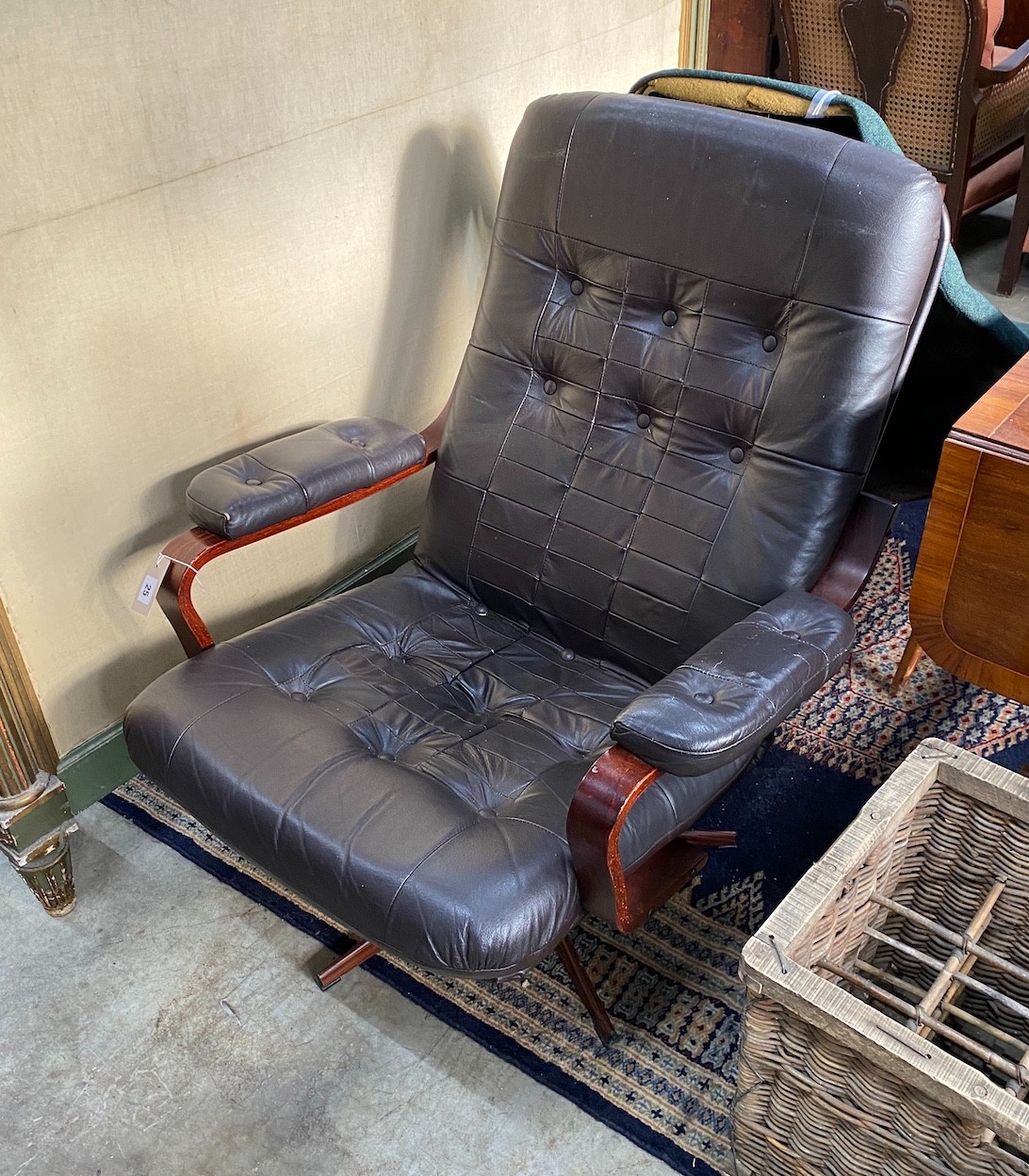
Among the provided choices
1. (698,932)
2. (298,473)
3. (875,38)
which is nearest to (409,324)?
(298,473)

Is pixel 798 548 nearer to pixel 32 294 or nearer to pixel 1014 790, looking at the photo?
pixel 1014 790

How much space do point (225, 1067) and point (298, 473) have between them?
851 millimetres

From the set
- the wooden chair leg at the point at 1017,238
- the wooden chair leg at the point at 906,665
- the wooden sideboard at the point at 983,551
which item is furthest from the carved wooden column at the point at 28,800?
the wooden chair leg at the point at 1017,238

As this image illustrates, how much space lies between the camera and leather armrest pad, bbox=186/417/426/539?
168cm

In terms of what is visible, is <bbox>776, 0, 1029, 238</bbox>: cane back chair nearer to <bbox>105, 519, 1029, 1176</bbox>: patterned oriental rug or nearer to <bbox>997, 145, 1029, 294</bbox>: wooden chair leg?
<bbox>997, 145, 1029, 294</bbox>: wooden chair leg

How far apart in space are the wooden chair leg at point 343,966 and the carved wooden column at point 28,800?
460 millimetres

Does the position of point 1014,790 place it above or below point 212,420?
below

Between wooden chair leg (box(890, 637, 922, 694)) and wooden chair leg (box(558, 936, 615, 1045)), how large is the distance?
904 mm

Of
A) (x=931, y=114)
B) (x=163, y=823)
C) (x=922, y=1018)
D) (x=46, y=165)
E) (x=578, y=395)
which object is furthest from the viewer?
(x=931, y=114)

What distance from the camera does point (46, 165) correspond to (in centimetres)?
158

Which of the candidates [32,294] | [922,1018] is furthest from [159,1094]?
[32,294]

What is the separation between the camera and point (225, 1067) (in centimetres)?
163

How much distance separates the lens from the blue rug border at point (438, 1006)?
1.51 m

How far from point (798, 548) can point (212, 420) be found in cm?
98
